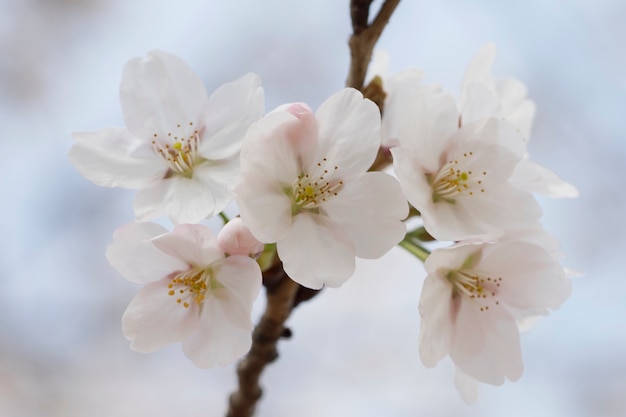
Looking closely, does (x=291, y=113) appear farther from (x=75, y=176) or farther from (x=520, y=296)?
(x=75, y=176)

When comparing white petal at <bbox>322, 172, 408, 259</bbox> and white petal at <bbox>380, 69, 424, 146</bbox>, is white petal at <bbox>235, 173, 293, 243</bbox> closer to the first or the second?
white petal at <bbox>322, 172, 408, 259</bbox>

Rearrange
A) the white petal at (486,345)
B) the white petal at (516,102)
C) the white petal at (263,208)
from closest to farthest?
the white petal at (263,208)
the white petal at (486,345)
the white petal at (516,102)

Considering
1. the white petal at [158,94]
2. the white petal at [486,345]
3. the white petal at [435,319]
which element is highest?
the white petal at [158,94]

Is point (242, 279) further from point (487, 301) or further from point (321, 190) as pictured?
point (487, 301)

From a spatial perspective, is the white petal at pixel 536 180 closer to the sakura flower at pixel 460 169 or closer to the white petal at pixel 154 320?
the sakura flower at pixel 460 169

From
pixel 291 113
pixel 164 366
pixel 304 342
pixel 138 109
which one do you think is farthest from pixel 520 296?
pixel 164 366

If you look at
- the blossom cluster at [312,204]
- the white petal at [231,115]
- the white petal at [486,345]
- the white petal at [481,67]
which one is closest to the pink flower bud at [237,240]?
the blossom cluster at [312,204]
